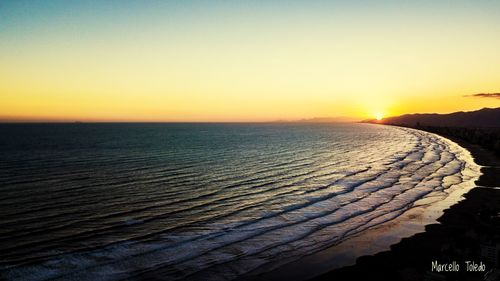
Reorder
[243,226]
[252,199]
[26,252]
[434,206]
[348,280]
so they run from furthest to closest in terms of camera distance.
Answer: [252,199] → [434,206] → [243,226] → [26,252] → [348,280]

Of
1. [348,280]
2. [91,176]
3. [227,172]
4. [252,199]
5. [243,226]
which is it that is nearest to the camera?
[348,280]

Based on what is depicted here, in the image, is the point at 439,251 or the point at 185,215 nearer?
the point at 439,251

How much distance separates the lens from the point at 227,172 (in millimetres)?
36188

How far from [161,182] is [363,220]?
17119mm

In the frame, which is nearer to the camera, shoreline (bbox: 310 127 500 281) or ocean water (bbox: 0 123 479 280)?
shoreline (bbox: 310 127 500 281)

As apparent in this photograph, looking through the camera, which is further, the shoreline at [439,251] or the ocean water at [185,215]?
the ocean water at [185,215]

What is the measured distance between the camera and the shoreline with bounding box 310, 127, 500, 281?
11.7 m

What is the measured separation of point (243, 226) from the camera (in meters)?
18.2

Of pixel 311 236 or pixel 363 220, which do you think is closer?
pixel 311 236

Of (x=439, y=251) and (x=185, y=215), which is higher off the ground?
(x=439, y=251)

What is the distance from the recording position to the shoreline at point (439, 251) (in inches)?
460

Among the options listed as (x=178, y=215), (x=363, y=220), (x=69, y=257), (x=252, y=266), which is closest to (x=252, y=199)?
(x=178, y=215)

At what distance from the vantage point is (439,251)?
13.9m

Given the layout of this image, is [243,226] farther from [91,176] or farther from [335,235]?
[91,176]
